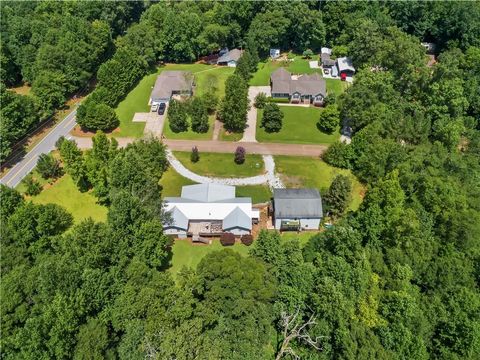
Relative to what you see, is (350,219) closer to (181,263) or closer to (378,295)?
(378,295)

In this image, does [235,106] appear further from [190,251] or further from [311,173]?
[190,251]

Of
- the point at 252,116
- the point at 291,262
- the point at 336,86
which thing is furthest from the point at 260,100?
the point at 291,262

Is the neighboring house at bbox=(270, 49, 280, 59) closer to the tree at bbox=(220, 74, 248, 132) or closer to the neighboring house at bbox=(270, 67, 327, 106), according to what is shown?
the neighboring house at bbox=(270, 67, 327, 106)

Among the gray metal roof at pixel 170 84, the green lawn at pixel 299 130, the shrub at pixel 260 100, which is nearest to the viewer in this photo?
the green lawn at pixel 299 130

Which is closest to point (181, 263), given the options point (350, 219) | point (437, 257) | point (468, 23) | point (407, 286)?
point (350, 219)

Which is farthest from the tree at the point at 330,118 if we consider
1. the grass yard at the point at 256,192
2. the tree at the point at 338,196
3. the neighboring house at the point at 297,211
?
the neighboring house at the point at 297,211

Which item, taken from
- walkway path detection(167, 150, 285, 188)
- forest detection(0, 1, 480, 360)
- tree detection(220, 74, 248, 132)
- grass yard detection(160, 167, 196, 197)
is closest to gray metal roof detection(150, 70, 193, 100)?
forest detection(0, 1, 480, 360)

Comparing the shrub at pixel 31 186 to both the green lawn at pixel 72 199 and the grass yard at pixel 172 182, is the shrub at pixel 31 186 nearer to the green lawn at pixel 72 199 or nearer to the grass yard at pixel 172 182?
the green lawn at pixel 72 199
